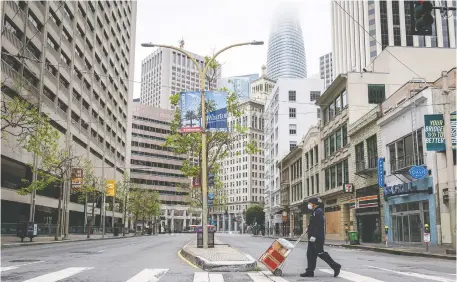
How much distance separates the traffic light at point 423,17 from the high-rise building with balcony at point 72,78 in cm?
1265

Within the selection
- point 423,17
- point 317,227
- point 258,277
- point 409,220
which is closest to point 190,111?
point 317,227

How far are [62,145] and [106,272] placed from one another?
136 feet

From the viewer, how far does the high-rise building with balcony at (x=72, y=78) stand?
120ft

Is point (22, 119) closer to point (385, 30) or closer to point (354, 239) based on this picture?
point (354, 239)

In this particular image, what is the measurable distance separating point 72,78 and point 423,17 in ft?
158

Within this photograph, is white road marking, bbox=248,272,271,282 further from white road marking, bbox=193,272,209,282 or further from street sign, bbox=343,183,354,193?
street sign, bbox=343,183,354,193

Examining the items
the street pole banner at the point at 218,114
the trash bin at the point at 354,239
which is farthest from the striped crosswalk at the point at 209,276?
the trash bin at the point at 354,239

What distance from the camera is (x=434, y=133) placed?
74.4ft

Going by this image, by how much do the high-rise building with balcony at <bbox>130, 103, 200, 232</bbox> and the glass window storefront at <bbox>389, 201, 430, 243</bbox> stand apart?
A: 96688 mm

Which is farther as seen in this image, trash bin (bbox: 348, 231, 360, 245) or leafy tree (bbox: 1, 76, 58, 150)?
trash bin (bbox: 348, 231, 360, 245)

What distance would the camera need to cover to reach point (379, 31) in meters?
96.0

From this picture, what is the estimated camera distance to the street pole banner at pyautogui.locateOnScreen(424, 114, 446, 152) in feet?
73.8

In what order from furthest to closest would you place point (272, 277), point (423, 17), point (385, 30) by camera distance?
point (385, 30)
point (423, 17)
point (272, 277)

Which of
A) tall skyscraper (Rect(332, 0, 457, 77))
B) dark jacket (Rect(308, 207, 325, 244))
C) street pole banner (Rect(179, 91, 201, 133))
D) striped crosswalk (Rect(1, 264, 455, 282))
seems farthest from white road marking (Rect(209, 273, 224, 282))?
tall skyscraper (Rect(332, 0, 457, 77))
